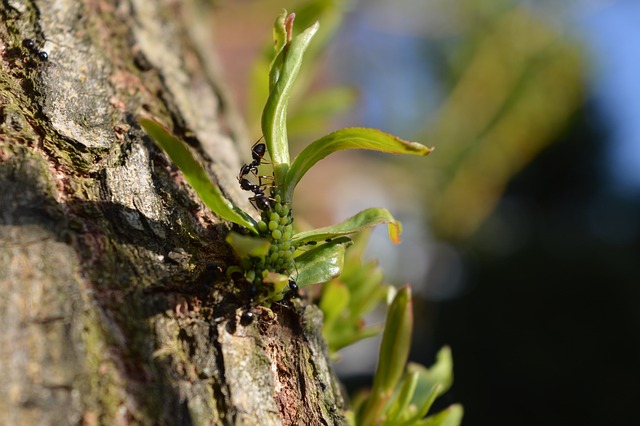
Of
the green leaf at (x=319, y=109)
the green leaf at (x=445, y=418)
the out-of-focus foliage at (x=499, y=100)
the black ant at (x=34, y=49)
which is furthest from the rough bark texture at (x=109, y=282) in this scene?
the out-of-focus foliage at (x=499, y=100)

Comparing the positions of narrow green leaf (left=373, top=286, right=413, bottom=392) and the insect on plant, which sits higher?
the insect on plant

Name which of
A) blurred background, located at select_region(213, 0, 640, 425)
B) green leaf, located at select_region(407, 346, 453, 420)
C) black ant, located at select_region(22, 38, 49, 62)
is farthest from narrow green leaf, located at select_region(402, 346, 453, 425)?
blurred background, located at select_region(213, 0, 640, 425)

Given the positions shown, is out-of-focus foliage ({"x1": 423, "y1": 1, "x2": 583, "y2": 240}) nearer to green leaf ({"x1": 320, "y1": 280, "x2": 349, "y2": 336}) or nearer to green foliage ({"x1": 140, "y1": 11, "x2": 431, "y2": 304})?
green leaf ({"x1": 320, "y1": 280, "x2": 349, "y2": 336})

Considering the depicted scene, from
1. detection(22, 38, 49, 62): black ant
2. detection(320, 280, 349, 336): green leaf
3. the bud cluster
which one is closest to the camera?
the bud cluster

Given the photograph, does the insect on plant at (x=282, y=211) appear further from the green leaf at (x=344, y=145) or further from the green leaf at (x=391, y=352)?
the green leaf at (x=391, y=352)

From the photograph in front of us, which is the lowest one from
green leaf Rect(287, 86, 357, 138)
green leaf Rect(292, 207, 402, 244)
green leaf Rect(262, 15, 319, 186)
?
green leaf Rect(292, 207, 402, 244)

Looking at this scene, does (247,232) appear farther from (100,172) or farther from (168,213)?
(100,172)
